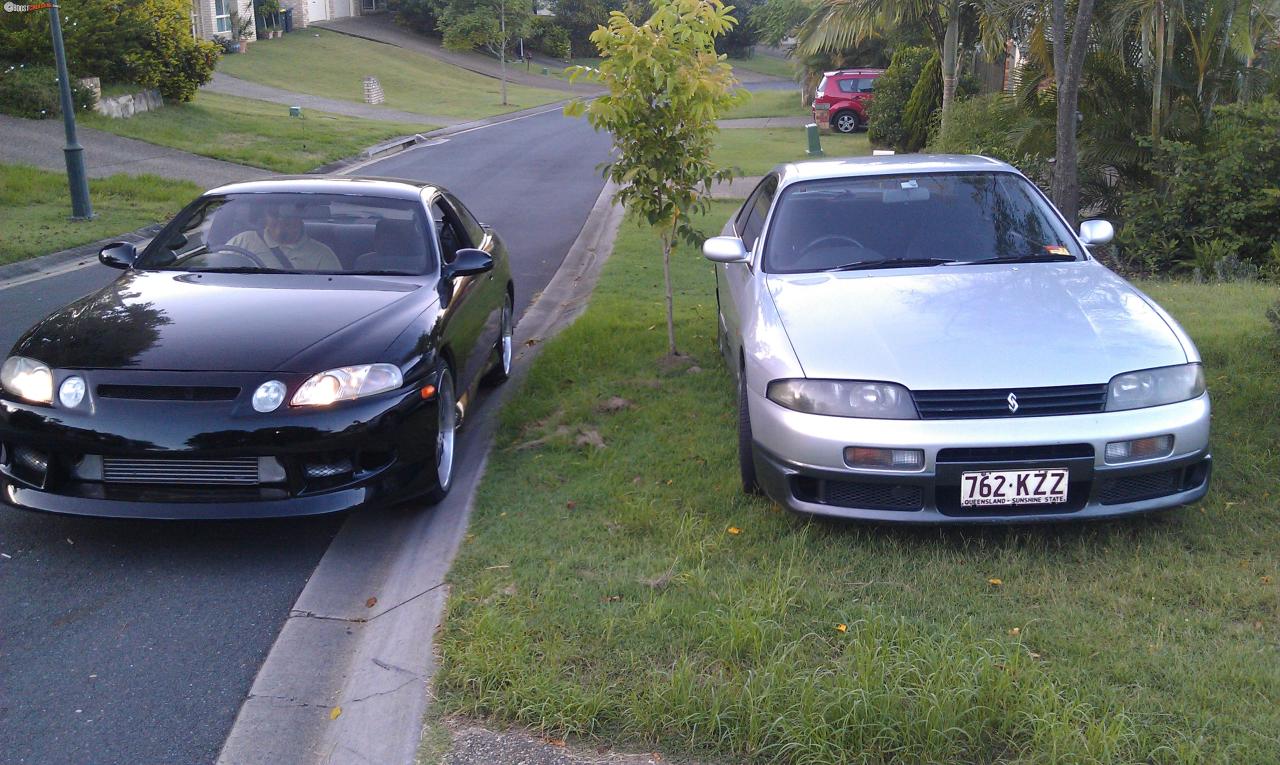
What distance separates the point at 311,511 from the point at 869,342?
7.71ft

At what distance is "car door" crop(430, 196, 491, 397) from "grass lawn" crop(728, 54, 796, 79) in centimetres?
7180

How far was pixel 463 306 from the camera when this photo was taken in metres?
6.22

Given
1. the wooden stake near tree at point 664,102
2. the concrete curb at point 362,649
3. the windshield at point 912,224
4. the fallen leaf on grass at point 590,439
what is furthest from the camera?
the wooden stake near tree at point 664,102

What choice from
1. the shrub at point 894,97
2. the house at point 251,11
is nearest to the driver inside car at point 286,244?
the shrub at point 894,97

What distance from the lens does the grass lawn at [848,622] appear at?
10.5ft

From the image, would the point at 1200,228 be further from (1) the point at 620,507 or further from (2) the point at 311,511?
(2) the point at 311,511

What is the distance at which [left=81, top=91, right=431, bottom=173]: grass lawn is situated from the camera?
68.2 feet

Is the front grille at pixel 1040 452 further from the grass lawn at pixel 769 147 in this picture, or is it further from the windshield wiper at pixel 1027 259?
the grass lawn at pixel 769 147

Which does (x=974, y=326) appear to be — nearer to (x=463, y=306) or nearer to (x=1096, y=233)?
(x=1096, y=233)

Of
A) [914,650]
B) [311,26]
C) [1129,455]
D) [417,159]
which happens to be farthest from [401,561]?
[311,26]

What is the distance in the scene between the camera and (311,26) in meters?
63.1

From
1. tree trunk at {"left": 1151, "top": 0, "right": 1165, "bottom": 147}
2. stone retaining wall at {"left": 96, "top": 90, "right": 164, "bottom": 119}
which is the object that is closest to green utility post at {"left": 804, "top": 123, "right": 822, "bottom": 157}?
tree trunk at {"left": 1151, "top": 0, "right": 1165, "bottom": 147}

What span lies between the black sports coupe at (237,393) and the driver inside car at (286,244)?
0.11ft

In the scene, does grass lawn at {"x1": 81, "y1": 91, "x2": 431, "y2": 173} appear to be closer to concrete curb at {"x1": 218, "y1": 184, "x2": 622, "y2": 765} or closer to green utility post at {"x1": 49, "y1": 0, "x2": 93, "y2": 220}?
green utility post at {"x1": 49, "y1": 0, "x2": 93, "y2": 220}
